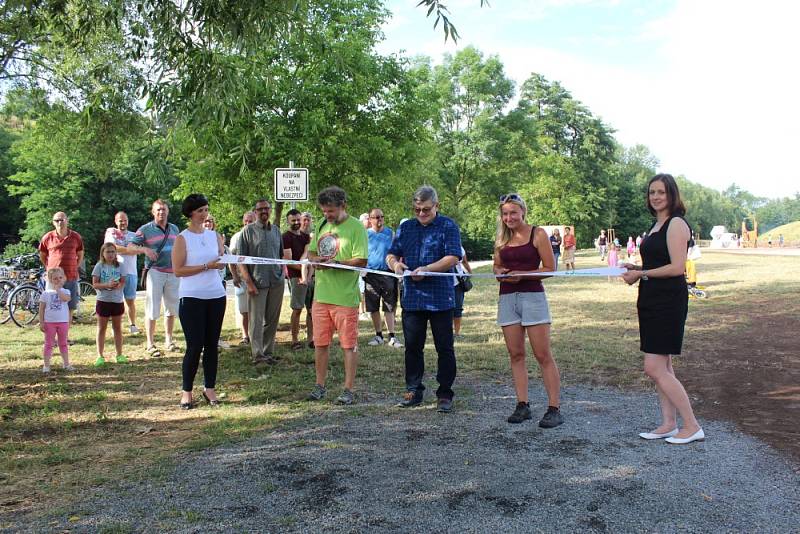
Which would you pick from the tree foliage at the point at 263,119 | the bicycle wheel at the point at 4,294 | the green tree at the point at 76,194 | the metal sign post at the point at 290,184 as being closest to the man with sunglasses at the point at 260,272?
the tree foliage at the point at 263,119

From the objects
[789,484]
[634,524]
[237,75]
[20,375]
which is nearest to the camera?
[634,524]

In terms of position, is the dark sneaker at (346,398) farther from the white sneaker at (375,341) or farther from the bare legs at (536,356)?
the white sneaker at (375,341)

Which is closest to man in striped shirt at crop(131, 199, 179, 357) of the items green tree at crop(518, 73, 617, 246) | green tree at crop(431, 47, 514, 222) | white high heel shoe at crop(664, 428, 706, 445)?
white high heel shoe at crop(664, 428, 706, 445)

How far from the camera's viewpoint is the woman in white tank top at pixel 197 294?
5.87 meters

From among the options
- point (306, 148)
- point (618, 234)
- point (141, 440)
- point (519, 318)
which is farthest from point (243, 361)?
point (618, 234)

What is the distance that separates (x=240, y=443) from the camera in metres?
4.83

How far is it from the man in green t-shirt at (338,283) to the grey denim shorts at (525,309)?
142cm

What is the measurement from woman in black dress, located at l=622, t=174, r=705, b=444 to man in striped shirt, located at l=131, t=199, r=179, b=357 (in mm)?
5878

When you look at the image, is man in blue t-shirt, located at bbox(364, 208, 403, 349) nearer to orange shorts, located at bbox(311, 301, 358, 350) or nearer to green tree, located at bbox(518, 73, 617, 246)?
orange shorts, located at bbox(311, 301, 358, 350)

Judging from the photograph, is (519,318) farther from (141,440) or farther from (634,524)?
(141,440)

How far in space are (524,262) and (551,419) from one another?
49.2 inches

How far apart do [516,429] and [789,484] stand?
1.86m

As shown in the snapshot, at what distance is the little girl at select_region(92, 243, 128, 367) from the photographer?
8.08 metres

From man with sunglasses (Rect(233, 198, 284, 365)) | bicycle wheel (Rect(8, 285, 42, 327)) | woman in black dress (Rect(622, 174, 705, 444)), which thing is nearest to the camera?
woman in black dress (Rect(622, 174, 705, 444))
